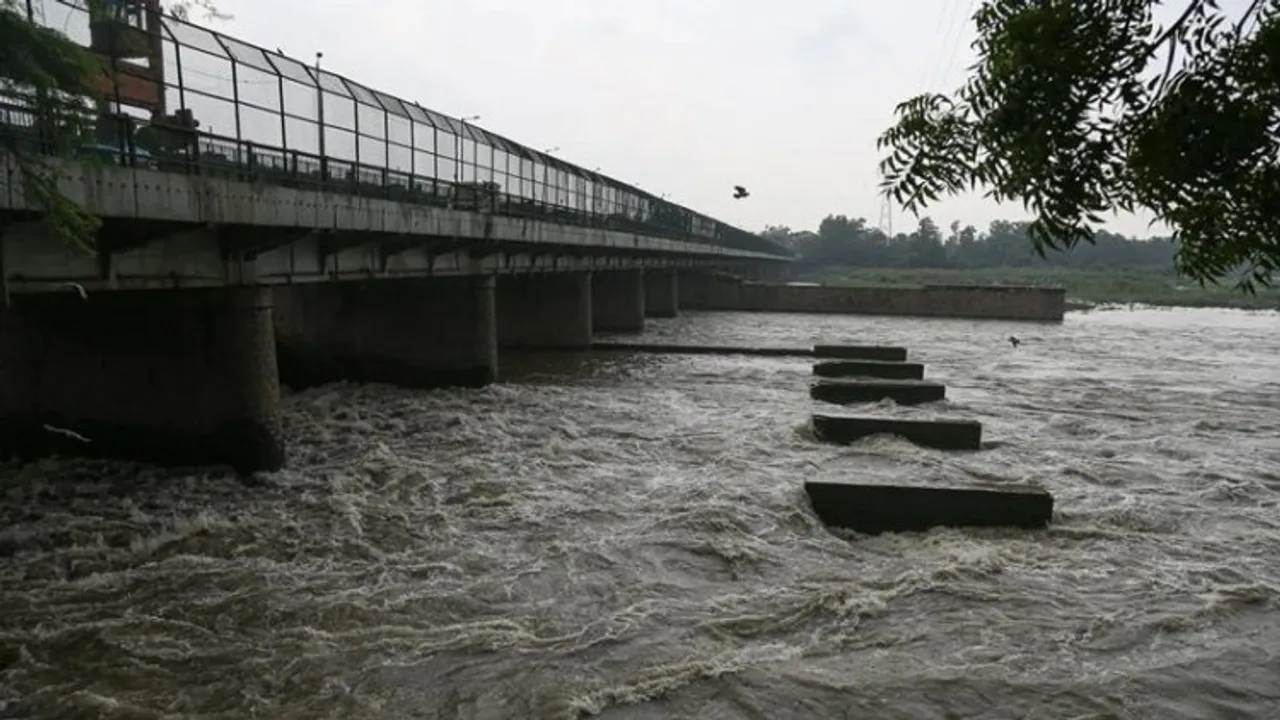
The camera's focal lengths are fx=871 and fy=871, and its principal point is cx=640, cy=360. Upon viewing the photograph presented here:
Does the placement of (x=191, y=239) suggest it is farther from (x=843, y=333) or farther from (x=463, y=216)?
(x=843, y=333)

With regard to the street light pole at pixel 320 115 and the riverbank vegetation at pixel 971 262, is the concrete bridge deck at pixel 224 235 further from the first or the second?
the riverbank vegetation at pixel 971 262

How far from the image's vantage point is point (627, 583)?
441 inches

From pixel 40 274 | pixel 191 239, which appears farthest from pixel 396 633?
pixel 191 239

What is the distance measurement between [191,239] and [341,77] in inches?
262

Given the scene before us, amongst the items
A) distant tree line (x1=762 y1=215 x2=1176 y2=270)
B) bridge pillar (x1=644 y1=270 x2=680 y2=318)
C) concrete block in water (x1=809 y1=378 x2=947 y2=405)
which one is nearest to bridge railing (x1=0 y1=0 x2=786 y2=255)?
concrete block in water (x1=809 y1=378 x2=947 y2=405)

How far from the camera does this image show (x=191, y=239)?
14.7 m

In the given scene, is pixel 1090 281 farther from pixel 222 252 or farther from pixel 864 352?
pixel 222 252

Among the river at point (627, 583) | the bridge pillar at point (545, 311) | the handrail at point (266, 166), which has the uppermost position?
the handrail at point (266, 166)

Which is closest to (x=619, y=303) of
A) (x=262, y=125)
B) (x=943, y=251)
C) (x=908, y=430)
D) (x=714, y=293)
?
(x=714, y=293)

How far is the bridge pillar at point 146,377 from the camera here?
1584 centimetres

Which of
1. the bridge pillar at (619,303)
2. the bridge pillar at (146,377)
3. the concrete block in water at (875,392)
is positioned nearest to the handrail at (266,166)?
the bridge pillar at (146,377)

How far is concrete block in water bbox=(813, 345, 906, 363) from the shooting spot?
32.1 metres

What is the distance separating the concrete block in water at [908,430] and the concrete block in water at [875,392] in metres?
5.23

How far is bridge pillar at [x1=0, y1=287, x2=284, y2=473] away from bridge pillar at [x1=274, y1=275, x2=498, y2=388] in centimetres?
1034
